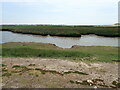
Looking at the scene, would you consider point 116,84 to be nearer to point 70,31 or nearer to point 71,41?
point 71,41

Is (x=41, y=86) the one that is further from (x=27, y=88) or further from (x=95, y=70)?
(x=95, y=70)

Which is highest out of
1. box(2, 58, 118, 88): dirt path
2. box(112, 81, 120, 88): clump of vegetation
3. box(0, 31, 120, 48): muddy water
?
box(0, 31, 120, 48): muddy water

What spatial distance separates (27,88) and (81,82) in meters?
4.46

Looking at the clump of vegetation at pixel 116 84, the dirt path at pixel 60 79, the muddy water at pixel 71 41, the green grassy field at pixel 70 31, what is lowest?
the clump of vegetation at pixel 116 84

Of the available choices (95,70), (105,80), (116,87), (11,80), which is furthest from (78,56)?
(11,80)

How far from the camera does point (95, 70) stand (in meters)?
13.9

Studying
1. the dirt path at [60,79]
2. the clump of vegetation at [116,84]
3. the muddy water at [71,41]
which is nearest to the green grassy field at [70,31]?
the muddy water at [71,41]

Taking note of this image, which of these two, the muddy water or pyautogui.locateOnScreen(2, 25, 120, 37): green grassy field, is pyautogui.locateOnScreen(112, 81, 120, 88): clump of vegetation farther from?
pyautogui.locateOnScreen(2, 25, 120, 37): green grassy field

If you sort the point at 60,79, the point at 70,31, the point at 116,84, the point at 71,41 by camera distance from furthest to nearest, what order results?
1. the point at 70,31
2. the point at 71,41
3. the point at 60,79
4. the point at 116,84

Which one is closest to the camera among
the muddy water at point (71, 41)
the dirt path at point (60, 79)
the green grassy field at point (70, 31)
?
the dirt path at point (60, 79)

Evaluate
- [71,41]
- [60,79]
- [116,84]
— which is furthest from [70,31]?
[116,84]

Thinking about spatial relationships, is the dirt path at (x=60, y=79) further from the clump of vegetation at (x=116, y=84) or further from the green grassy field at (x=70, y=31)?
the green grassy field at (x=70, y=31)

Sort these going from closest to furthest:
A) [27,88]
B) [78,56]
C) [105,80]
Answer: [27,88]
[105,80]
[78,56]

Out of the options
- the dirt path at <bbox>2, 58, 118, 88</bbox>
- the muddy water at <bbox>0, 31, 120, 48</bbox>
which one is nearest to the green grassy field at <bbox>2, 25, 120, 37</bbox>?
the muddy water at <bbox>0, 31, 120, 48</bbox>
